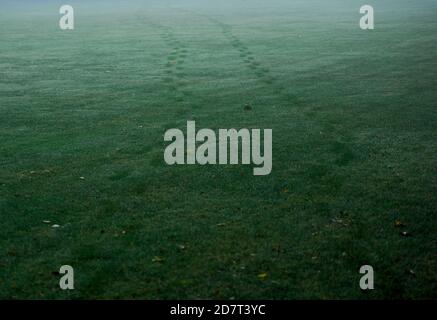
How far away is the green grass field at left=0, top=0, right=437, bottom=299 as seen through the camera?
8.33 metres

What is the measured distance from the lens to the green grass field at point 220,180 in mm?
8328

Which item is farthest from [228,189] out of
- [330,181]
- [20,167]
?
[20,167]

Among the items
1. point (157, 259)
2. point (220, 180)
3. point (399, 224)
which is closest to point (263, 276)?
point (157, 259)

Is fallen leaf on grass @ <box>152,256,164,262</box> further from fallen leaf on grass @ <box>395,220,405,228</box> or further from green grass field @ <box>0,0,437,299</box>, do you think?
fallen leaf on grass @ <box>395,220,405,228</box>

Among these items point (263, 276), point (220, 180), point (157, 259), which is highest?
point (220, 180)

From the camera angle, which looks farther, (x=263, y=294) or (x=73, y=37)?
(x=73, y=37)

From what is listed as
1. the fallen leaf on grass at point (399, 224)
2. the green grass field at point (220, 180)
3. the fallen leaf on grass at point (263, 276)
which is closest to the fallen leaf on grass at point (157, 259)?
the green grass field at point (220, 180)

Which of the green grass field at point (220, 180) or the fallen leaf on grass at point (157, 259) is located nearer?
the green grass field at point (220, 180)

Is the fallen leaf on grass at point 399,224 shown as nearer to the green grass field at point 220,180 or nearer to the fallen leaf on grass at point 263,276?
the green grass field at point 220,180

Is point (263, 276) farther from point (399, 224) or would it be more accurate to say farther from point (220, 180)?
point (220, 180)

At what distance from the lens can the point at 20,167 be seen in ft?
42.7

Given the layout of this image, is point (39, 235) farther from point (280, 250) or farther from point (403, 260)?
point (403, 260)

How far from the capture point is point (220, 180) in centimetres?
1196

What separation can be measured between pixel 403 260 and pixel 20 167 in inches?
353
